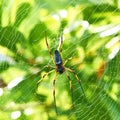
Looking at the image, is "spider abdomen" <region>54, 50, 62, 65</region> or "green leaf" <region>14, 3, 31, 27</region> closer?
"green leaf" <region>14, 3, 31, 27</region>

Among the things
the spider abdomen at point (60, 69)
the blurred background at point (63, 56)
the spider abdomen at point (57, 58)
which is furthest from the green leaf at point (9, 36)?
the spider abdomen at point (60, 69)

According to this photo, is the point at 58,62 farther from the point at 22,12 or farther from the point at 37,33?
the point at 22,12

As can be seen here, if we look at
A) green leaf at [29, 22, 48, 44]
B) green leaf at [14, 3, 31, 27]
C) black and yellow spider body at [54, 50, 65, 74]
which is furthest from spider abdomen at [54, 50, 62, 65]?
green leaf at [14, 3, 31, 27]

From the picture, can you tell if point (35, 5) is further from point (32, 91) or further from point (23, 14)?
point (32, 91)

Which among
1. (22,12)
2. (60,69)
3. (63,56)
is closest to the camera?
(22,12)

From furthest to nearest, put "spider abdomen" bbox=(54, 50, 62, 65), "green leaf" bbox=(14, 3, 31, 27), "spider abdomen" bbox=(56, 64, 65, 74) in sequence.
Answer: "spider abdomen" bbox=(56, 64, 65, 74) → "spider abdomen" bbox=(54, 50, 62, 65) → "green leaf" bbox=(14, 3, 31, 27)

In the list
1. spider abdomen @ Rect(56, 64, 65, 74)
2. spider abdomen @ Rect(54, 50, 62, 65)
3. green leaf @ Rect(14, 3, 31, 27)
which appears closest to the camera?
green leaf @ Rect(14, 3, 31, 27)

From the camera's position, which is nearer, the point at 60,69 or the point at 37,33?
the point at 37,33

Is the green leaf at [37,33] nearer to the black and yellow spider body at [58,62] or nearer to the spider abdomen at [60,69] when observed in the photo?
the black and yellow spider body at [58,62]

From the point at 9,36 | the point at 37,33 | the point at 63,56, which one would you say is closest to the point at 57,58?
the point at 63,56

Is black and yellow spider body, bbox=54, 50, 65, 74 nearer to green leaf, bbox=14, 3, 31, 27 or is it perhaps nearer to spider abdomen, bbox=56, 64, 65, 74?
spider abdomen, bbox=56, 64, 65, 74
